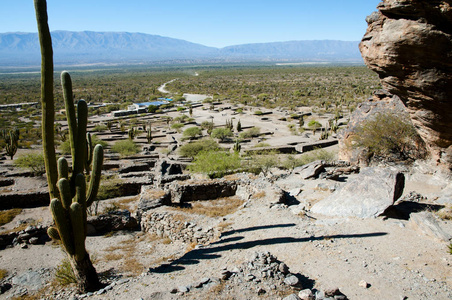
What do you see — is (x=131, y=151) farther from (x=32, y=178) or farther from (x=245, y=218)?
(x=245, y=218)

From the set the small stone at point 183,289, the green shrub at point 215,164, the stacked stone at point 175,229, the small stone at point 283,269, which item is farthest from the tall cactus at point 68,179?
the green shrub at point 215,164

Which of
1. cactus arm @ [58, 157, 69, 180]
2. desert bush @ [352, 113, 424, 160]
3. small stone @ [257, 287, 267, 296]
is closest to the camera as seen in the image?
small stone @ [257, 287, 267, 296]

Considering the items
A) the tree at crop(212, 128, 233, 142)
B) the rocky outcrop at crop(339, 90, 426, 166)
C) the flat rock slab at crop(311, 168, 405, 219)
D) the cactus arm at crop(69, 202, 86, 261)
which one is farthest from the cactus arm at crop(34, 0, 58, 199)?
the tree at crop(212, 128, 233, 142)

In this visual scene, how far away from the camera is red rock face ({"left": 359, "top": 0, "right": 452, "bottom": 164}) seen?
7.02 m

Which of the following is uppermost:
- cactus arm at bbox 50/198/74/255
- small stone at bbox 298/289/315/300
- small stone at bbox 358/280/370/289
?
cactus arm at bbox 50/198/74/255

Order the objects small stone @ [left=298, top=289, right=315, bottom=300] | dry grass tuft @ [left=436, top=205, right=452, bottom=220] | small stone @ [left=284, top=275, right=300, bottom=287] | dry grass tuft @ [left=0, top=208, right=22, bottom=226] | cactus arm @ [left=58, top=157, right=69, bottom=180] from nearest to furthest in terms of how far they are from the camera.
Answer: small stone @ [left=298, top=289, right=315, bottom=300], small stone @ [left=284, top=275, right=300, bottom=287], cactus arm @ [left=58, top=157, right=69, bottom=180], dry grass tuft @ [left=436, top=205, right=452, bottom=220], dry grass tuft @ [left=0, top=208, right=22, bottom=226]

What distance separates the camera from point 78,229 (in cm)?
877

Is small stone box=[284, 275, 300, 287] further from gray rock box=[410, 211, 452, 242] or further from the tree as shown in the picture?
the tree

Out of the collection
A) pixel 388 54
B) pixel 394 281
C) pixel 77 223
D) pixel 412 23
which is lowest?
pixel 394 281

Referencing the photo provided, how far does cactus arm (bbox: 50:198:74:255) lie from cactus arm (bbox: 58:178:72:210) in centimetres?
16

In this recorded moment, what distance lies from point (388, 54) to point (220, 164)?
14088mm

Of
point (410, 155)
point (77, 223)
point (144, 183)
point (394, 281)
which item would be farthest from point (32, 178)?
point (410, 155)

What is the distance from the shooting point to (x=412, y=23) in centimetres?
725

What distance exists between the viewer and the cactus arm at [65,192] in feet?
28.0
